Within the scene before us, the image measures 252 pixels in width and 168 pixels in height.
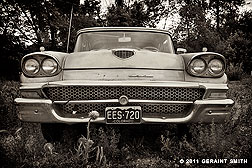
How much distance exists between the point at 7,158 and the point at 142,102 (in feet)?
4.08

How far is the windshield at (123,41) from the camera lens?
13.2ft

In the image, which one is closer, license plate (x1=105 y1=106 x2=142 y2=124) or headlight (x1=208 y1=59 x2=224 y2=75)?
license plate (x1=105 y1=106 x2=142 y2=124)

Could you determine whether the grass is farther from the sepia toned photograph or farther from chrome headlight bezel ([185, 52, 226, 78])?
chrome headlight bezel ([185, 52, 226, 78])

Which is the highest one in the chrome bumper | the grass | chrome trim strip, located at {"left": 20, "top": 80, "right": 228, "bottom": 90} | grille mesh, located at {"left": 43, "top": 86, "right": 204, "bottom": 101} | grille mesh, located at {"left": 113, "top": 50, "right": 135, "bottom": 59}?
grille mesh, located at {"left": 113, "top": 50, "right": 135, "bottom": 59}

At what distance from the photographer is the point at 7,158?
8.04ft

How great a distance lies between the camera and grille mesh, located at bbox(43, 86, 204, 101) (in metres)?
2.84

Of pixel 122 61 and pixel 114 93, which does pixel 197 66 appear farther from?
pixel 114 93

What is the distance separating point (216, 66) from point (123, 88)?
971 mm

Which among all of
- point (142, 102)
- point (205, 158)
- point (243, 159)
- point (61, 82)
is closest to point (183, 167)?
point (205, 158)

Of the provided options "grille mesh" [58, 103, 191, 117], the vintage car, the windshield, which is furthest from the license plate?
the windshield

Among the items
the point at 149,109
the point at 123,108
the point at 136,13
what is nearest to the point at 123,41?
the point at 149,109

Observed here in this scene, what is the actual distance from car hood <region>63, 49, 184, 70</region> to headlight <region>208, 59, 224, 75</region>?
0.29m

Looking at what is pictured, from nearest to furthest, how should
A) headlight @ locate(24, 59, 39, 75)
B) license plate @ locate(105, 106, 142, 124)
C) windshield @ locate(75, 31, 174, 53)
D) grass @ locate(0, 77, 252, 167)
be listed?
1. grass @ locate(0, 77, 252, 167)
2. license plate @ locate(105, 106, 142, 124)
3. headlight @ locate(24, 59, 39, 75)
4. windshield @ locate(75, 31, 174, 53)

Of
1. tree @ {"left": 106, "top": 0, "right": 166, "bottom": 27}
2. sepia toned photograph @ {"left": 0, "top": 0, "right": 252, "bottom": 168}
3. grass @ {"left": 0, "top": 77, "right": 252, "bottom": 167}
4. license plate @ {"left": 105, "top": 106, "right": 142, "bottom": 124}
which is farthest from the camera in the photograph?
tree @ {"left": 106, "top": 0, "right": 166, "bottom": 27}
